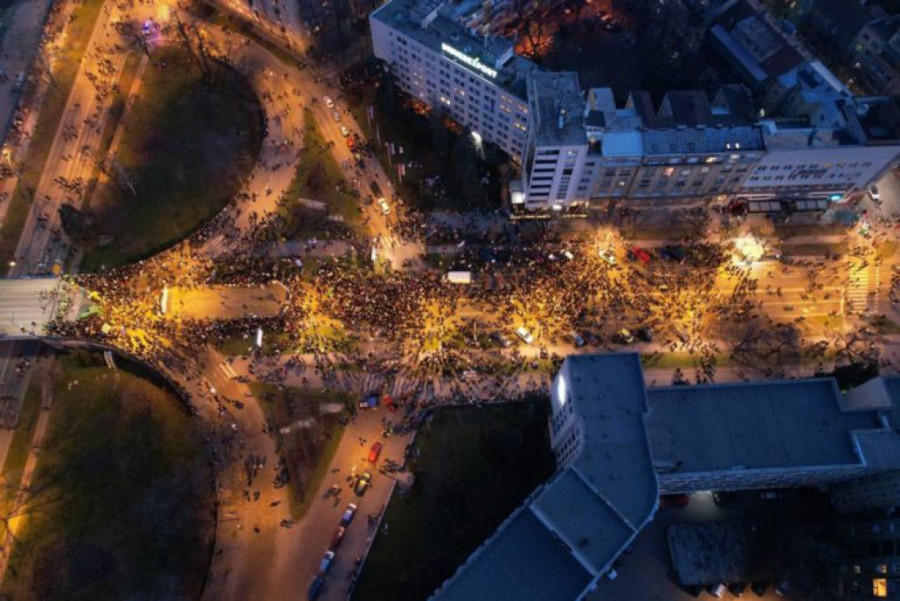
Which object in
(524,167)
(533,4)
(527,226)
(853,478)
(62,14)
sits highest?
(62,14)

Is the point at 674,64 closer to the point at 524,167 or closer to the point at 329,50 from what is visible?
the point at 524,167

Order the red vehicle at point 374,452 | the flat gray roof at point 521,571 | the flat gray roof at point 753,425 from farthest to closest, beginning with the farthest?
1. the red vehicle at point 374,452
2. the flat gray roof at point 753,425
3. the flat gray roof at point 521,571

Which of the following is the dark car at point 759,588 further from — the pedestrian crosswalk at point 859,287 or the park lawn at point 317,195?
the park lawn at point 317,195

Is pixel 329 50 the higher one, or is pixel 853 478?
pixel 329 50

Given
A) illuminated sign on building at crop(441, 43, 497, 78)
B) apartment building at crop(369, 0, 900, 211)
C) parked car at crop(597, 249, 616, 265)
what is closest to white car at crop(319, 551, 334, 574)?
parked car at crop(597, 249, 616, 265)

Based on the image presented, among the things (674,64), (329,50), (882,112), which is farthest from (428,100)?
(882,112)

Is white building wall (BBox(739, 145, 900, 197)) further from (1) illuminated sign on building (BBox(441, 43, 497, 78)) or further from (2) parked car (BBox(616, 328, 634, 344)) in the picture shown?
(1) illuminated sign on building (BBox(441, 43, 497, 78))

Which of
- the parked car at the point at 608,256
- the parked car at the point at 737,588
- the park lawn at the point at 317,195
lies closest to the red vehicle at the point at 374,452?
the park lawn at the point at 317,195
